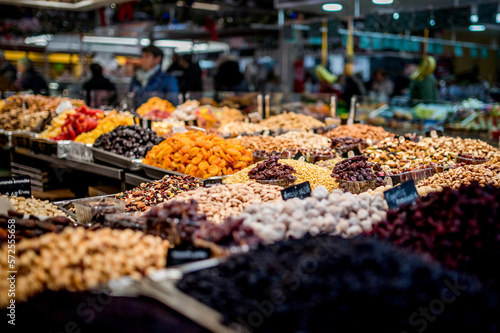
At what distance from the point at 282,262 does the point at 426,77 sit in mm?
6648

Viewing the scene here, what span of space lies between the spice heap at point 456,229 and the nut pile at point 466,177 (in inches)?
24.8

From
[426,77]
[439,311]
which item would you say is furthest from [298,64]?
[439,311]

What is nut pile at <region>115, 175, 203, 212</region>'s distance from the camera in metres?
2.74

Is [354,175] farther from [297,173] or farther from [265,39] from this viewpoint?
[265,39]

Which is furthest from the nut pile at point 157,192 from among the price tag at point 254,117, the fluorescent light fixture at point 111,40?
the fluorescent light fixture at point 111,40

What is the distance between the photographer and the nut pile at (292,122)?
543 cm

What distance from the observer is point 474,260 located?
168 centimetres

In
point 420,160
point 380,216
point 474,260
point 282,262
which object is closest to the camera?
point 282,262

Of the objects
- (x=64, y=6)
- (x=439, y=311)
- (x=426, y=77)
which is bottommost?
(x=439, y=311)

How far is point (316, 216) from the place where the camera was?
2.03m

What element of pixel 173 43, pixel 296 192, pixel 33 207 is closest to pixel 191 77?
pixel 173 43

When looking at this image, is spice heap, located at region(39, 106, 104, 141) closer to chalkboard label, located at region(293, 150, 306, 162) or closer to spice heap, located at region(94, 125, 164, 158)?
spice heap, located at region(94, 125, 164, 158)

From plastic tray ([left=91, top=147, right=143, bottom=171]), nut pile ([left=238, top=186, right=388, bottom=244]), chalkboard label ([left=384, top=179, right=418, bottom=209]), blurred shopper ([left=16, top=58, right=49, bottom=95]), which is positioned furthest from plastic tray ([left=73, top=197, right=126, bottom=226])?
blurred shopper ([left=16, top=58, right=49, bottom=95])

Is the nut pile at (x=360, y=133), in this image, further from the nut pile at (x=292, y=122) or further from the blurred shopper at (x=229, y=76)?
the blurred shopper at (x=229, y=76)
